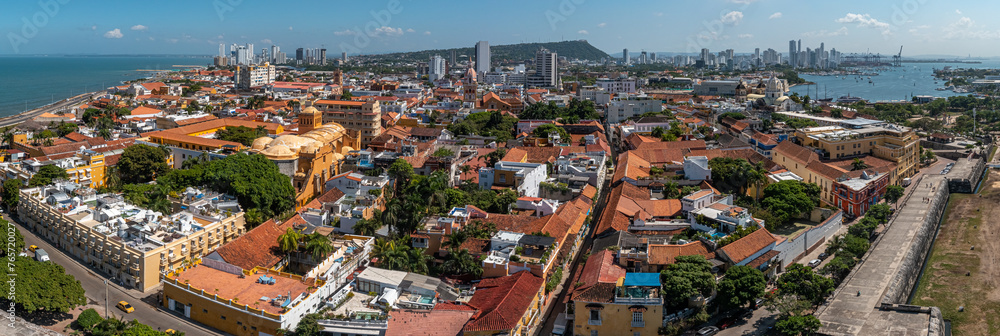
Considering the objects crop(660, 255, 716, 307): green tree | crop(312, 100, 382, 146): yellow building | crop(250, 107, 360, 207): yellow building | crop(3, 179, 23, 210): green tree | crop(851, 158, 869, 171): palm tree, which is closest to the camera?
crop(660, 255, 716, 307): green tree

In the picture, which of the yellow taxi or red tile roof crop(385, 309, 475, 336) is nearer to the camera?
red tile roof crop(385, 309, 475, 336)

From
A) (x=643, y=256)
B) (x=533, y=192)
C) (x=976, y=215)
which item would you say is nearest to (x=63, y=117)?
(x=533, y=192)

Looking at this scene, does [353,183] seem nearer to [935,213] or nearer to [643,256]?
[643,256]

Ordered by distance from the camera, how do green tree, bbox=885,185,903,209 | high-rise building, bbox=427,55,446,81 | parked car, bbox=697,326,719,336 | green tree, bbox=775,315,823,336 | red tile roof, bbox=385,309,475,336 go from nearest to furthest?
1. red tile roof, bbox=385,309,475,336
2. green tree, bbox=775,315,823,336
3. parked car, bbox=697,326,719,336
4. green tree, bbox=885,185,903,209
5. high-rise building, bbox=427,55,446,81

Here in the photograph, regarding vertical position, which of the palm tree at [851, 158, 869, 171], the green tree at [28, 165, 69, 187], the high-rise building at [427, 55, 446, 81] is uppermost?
the high-rise building at [427, 55, 446, 81]

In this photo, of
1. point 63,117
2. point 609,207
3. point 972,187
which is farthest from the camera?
point 63,117

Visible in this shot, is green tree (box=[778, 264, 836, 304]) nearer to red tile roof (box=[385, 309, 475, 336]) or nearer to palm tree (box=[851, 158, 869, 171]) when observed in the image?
red tile roof (box=[385, 309, 475, 336])

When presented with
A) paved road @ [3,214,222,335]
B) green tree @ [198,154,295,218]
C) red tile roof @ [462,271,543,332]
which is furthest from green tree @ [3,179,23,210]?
red tile roof @ [462,271,543,332]
